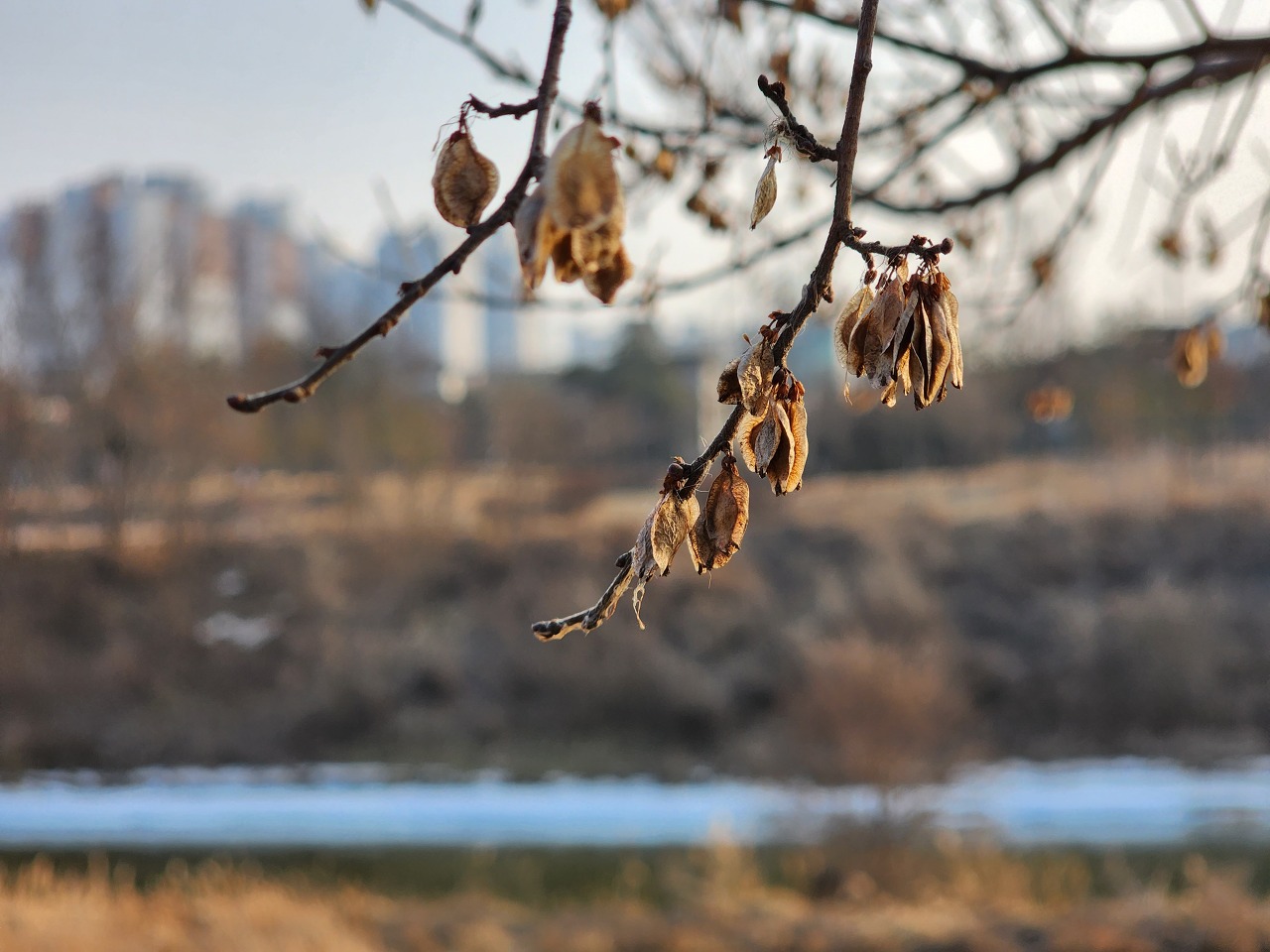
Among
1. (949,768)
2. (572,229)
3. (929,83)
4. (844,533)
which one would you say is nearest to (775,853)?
(949,768)

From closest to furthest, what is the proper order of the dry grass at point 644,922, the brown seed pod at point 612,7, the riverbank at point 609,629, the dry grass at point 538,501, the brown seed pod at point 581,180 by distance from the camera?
the brown seed pod at point 581,180, the brown seed pod at point 612,7, the dry grass at point 644,922, the riverbank at point 609,629, the dry grass at point 538,501

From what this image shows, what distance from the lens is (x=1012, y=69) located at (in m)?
2.24

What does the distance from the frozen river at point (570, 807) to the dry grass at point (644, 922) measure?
5.40 feet

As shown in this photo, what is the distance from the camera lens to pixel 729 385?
27.9 inches

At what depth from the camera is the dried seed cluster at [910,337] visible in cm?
67

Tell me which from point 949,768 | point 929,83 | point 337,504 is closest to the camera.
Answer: point 929,83

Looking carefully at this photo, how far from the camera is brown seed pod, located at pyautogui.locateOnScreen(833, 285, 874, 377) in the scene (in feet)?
2.31

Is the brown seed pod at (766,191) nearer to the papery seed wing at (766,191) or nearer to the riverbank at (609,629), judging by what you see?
the papery seed wing at (766,191)

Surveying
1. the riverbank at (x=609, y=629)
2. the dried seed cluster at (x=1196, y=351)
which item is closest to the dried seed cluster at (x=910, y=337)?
the dried seed cluster at (x=1196, y=351)

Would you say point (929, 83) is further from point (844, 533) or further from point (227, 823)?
point (844, 533)

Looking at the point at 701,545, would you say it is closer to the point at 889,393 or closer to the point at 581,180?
the point at 889,393

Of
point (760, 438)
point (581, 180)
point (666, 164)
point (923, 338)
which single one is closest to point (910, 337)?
point (923, 338)

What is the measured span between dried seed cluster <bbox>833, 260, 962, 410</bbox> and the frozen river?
8311mm

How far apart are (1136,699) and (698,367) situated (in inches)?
354
